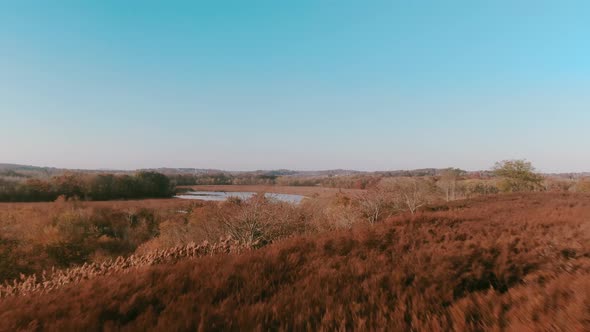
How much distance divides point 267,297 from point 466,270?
3.14 m

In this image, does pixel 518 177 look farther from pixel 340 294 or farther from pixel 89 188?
pixel 89 188

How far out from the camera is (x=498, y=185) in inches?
1919

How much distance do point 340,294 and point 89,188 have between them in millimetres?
85860

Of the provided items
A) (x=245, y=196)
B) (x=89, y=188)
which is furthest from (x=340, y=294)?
(x=89, y=188)

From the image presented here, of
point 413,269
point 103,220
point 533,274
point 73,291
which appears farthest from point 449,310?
point 103,220

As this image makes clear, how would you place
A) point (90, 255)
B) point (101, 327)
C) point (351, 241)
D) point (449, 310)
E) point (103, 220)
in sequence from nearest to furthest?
point (101, 327)
point (449, 310)
point (351, 241)
point (90, 255)
point (103, 220)

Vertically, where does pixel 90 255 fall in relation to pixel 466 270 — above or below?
below

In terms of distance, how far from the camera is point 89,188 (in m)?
69.9

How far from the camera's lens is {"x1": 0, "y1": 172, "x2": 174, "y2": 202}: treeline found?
204 feet

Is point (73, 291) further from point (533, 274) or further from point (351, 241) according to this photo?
point (533, 274)

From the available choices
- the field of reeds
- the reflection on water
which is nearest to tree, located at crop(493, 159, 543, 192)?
the reflection on water

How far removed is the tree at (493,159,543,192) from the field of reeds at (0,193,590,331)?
51725 mm

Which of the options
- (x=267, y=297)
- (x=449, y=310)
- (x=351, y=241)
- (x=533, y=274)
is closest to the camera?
(x=449, y=310)

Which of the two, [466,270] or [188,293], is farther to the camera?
[466,270]
